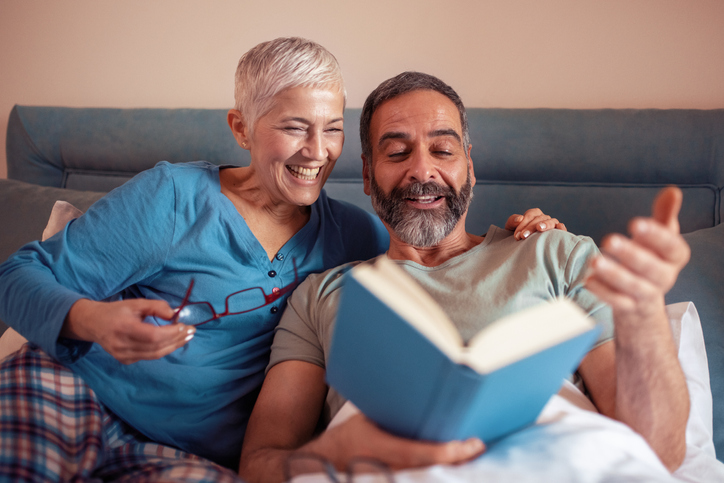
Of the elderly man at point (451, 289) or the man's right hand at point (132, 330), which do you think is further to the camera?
the man's right hand at point (132, 330)

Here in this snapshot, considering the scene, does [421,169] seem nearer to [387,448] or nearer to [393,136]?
[393,136]

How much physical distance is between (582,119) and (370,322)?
4.57 ft

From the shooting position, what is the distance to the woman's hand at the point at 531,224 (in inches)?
47.9

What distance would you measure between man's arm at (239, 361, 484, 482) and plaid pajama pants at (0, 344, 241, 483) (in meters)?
0.08

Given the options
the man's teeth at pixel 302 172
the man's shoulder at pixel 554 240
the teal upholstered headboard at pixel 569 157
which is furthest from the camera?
the teal upholstered headboard at pixel 569 157

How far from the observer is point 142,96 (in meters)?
2.20

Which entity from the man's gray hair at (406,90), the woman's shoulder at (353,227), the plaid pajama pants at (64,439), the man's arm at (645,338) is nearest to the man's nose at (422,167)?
the man's gray hair at (406,90)

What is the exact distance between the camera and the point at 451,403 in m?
0.60

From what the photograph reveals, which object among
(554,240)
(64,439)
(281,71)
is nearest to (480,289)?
(554,240)

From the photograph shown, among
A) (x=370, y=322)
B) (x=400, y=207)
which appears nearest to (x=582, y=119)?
(x=400, y=207)

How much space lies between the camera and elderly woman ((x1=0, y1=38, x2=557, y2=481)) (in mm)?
1018

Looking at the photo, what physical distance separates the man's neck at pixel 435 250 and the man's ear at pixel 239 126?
471 mm

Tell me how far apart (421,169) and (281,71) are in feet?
1.38

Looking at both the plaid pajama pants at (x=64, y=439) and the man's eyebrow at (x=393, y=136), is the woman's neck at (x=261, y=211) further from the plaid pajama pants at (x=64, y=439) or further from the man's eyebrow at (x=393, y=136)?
the plaid pajama pants at (x=64, y=439)
